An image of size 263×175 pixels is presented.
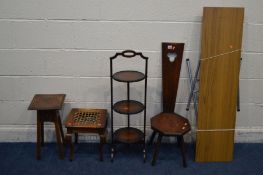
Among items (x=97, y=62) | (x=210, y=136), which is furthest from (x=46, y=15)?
(x=210, y=136)

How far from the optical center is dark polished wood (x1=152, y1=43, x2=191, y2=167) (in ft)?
10.2

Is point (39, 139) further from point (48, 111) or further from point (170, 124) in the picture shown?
point (170, 124)

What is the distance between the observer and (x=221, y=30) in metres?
3.07

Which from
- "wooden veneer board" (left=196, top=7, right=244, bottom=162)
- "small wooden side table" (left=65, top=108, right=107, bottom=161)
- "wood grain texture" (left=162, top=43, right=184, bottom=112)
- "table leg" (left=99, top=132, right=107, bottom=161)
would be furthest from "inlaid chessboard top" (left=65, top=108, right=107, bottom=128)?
"wooden veneer board" (left=196, top=7, right=244, bottom=162)

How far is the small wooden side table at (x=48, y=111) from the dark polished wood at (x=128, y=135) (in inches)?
21.2

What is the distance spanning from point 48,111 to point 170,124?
1109 millimetres

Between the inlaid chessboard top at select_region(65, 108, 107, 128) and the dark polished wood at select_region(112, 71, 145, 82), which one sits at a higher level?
→ the dark polished wood at select_region(112, 71, 145, 82)

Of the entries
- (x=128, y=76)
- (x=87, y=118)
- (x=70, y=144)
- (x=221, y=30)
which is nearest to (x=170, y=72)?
(x=128, y=76)

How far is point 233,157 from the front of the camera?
3.35 m

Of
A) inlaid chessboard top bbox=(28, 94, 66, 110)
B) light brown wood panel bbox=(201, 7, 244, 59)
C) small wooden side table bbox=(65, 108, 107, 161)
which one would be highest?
light brown wood panel bbox=(201, 7, 244, 59)

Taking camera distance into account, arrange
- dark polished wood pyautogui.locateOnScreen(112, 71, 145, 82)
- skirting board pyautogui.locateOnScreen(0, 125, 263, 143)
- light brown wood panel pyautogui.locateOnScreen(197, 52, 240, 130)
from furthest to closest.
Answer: skirting board pyautogui.locateOnScreen(0, 125, 263, 143), light brown wood panel pyautogui.locateOnScreen(197, 52, 240, 130), dark polished wood pyautogui.locateOnScreen(112, 71, 145, 82)

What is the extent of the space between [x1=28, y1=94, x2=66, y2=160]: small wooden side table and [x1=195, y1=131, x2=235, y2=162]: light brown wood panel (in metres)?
1.29

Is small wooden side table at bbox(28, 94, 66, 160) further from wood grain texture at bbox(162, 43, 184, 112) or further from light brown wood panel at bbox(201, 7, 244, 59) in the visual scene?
light brown wood panel at bbox(201, 7, 244, 59)

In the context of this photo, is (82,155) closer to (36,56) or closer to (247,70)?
(36,56)
